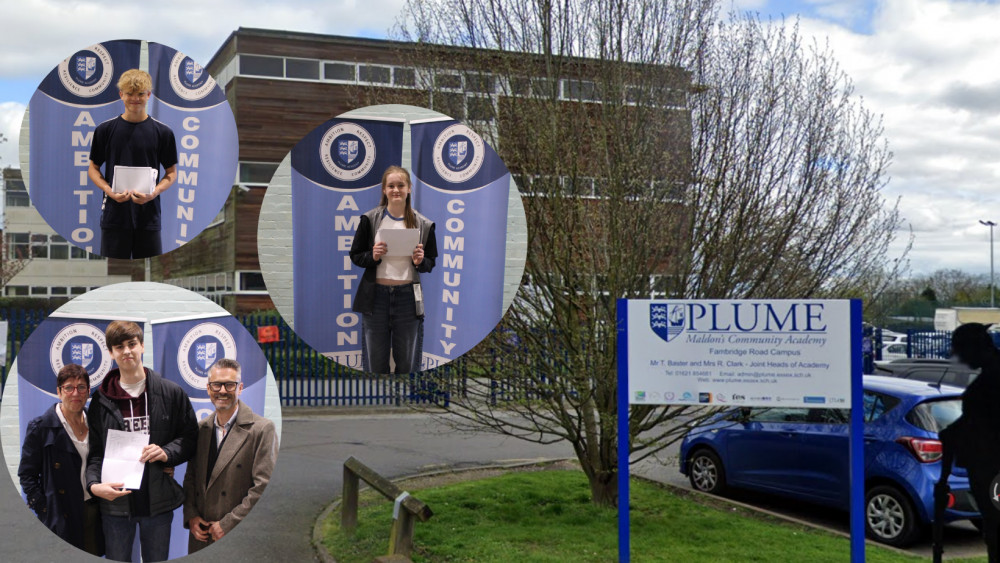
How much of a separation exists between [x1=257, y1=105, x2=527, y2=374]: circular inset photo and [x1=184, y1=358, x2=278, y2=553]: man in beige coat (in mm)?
519

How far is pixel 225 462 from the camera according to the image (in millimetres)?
5156

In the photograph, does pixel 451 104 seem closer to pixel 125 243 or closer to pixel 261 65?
pixel 261 65

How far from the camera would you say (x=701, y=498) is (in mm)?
10703

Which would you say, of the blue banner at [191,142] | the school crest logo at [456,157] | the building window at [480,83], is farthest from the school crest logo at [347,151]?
the building window at [480,83]

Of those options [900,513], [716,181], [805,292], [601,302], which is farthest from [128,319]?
[900,513]

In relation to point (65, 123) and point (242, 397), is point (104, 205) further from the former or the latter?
point (242, 397)

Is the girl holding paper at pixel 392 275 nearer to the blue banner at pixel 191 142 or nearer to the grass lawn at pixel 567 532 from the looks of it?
the blue banner at pixel 191 142

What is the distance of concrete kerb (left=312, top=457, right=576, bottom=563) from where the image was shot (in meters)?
7.94

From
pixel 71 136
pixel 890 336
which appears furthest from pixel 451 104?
pixel 890 336

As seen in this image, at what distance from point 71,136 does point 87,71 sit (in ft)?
1.14

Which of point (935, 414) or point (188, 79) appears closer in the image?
point (188, 79)

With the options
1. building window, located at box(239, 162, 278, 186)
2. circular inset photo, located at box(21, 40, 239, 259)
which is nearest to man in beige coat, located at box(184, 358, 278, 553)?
circular inset photo, located at box(21, 40, 239, 259)

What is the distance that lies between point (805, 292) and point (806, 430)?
6.92 feet

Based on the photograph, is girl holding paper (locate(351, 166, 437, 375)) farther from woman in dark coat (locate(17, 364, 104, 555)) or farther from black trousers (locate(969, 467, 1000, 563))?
black trousers (locate(969, 467, 1000, 563))
